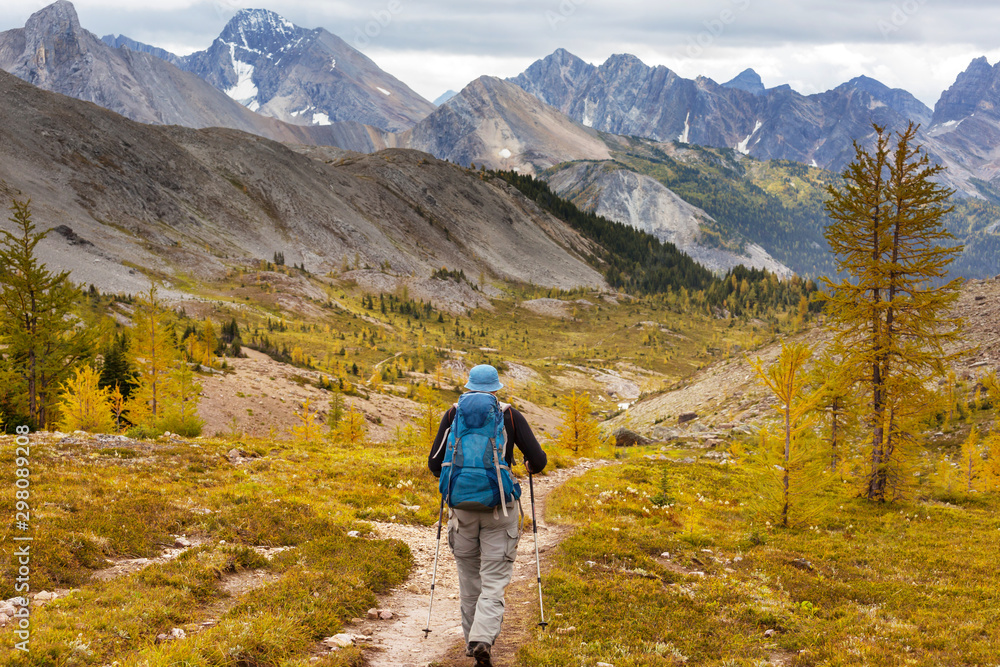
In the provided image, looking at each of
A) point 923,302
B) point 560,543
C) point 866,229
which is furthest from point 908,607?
point 866,229

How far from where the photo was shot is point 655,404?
87.4m

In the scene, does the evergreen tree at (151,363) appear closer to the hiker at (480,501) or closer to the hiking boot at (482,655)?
the hiker at (480,501)

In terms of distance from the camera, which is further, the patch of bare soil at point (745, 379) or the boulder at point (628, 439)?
the boulder at point (628, 439)

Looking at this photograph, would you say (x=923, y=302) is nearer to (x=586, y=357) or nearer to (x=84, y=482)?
(x=84, y=482)

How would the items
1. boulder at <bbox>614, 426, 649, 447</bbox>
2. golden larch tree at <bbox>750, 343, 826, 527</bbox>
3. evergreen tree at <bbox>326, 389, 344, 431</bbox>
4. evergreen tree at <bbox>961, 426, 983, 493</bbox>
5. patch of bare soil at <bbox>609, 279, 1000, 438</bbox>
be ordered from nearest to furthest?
golden larch tree at <bbox>750, 343, 826, 527</bbox>
evergreen tree at <bbox>961, 426, 983, 493</bbox>
patch of bare soil at <bbox>609, 279, 1000, 438</bbox>
evergreen tree at <bbox>326, 389, 344, 431</bbox>
boulder at <bbox>614, 426, 649, 447</bbox>

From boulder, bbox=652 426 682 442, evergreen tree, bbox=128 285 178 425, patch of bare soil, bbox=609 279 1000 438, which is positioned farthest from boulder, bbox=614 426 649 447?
evergreen tree, bbox=128 285 178 425

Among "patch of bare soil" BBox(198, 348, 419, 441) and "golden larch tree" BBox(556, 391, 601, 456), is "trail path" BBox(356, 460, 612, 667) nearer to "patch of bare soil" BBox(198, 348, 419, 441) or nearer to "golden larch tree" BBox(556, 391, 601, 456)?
"golden larch tree" BBox(556, 391, 601, 456)

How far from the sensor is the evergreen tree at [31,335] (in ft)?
100

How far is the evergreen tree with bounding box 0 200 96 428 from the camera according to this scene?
3053 cm

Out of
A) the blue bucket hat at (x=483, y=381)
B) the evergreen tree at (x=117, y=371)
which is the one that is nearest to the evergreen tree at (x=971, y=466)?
the blue bucket hat at (x=483, y=381)

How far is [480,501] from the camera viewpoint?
9.29 m
